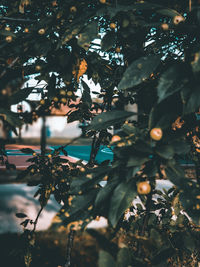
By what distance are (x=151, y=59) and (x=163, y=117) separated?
0.18 metres

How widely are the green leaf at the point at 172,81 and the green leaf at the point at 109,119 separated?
165 mm

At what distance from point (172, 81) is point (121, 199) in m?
0.33

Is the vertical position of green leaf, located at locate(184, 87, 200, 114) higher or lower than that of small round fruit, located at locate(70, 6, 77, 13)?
lower

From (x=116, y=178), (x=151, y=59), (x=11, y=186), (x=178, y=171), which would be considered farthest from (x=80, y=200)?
(x=11, y=186)

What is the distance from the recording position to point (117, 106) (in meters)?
1.55

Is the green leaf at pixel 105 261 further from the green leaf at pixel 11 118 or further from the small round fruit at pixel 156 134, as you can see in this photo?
the green leaf at pixel 11 118

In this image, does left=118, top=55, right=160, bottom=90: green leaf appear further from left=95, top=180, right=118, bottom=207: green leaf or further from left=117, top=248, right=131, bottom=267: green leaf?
left=117, top=248, right=131, bottom=267: green leaf

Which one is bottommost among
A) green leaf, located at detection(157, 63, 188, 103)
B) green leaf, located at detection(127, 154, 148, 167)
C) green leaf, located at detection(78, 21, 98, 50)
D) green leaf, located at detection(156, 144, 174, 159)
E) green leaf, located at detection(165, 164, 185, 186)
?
green leaf, located at detection(165, 164, 185, 186)

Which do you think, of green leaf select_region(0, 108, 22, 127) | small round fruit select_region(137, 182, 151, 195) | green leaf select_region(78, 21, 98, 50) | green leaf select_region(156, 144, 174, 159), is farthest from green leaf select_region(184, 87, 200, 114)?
green leaf select_region(0, 108, 22, 127)

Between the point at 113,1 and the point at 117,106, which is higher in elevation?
the point at 113,1

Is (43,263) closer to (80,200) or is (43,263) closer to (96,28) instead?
(80,200)

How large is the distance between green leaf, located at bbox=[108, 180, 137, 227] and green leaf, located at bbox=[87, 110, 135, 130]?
201mm

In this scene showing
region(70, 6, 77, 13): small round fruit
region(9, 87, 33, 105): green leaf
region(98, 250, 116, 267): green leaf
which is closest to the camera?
region(98, 250, 116, 267): green leaf

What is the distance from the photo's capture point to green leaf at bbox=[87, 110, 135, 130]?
72 cm
